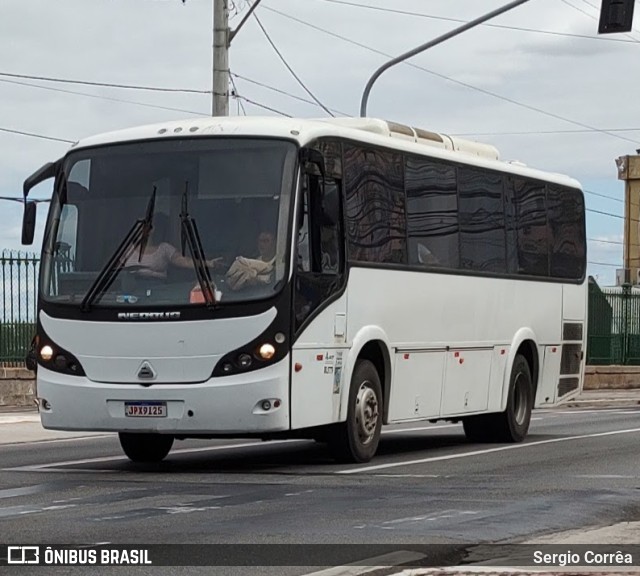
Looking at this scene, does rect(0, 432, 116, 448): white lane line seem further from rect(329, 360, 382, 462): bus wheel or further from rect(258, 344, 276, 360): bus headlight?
rect(258, 344, 276, 360): bus headlight

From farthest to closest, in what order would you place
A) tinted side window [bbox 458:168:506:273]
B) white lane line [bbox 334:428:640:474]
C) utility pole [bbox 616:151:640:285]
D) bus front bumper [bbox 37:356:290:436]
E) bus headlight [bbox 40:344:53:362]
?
utility pole [bbox 616:151:640:285], tinted side window [bbox 458:168:506:273], white lane line [bbox 334:428:640:474], bus headlight [bbox 40:344:53:362], bus front bumper [bbox 37:356:290:436]

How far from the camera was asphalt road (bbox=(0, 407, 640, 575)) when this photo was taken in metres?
10.6

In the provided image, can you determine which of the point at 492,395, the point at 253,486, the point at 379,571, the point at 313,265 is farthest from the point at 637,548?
the point at 492,395

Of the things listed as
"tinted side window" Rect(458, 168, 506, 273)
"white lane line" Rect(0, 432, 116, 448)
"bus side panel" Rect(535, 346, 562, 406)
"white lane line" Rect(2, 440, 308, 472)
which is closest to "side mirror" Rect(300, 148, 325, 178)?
"tinted side window" Rect(458, 168, 506, 273)

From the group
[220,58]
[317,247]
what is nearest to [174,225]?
[317,247]

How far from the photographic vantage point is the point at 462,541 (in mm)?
10500

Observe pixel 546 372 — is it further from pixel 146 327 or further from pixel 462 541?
pixel 462 541

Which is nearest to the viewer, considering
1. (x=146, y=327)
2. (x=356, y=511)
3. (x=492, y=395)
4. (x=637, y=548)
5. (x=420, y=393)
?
(x=637, y=548)

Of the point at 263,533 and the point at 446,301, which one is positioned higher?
the point at 446,301

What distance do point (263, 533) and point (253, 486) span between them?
343cm

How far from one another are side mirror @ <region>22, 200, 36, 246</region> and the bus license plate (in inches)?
92.8

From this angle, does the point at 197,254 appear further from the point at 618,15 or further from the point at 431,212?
the point at 618,15

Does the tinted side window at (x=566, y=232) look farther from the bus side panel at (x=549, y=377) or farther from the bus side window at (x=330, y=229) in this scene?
the bus side window at (x=330, y=229)

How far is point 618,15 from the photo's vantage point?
23.0 meters
